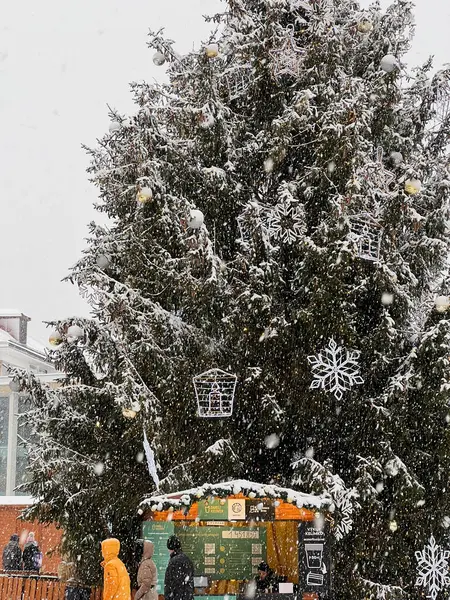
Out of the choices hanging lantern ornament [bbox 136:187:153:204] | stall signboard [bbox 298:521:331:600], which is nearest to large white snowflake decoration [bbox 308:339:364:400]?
stall signboard [bbox 298:521:331:600]

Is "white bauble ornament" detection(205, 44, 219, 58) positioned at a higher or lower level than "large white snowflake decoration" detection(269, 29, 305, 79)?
lower

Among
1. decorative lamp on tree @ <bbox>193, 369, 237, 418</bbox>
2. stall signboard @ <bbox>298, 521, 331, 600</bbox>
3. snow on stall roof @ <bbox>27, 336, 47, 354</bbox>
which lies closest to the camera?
stall signboard @ <bbox>298, 521, 331, 600</bbox>

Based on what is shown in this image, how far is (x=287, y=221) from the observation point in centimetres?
1156

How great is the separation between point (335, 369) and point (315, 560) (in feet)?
8.13

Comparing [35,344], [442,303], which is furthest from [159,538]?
[35,344]

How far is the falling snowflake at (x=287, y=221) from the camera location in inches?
453

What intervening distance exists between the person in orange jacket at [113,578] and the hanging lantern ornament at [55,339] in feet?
12.9

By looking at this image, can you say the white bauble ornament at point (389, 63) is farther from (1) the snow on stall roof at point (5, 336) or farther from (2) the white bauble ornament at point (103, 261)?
(1) the snow on stall roof at point (5, 336)

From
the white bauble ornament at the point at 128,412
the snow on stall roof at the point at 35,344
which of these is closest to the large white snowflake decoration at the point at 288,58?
the white bauble ornament at the point at 128,412

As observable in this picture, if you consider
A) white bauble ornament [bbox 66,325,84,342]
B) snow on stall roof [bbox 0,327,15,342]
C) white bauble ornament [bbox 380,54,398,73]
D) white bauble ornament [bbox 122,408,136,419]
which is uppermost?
snow on stall roof [bbox 0,327,15,342]

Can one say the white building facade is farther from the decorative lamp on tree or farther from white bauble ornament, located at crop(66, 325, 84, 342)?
the decorative lamp on tree

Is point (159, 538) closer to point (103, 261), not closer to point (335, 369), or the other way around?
point (335, 369)

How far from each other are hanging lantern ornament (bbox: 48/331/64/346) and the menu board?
328 cm

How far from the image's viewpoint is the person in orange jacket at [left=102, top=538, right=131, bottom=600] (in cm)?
896
